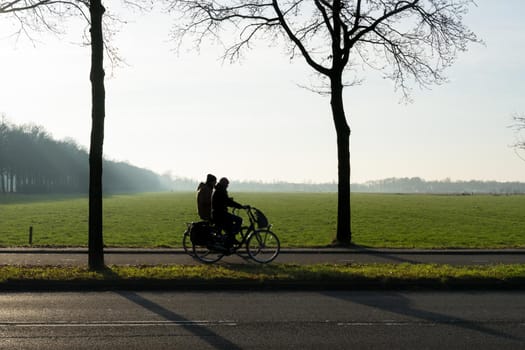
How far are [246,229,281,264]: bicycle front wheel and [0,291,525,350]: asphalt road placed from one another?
321 cm

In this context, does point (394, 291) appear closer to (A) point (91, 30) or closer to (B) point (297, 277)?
(B) point (297, 277)

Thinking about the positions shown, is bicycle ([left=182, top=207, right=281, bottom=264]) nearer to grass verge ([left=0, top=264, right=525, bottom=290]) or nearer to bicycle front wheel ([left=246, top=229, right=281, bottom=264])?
bicycle front wheel ([left=246, top=229, right=281, bottom=264])

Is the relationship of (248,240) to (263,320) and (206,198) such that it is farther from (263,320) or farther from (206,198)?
(263,320)

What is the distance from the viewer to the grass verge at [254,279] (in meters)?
9.81

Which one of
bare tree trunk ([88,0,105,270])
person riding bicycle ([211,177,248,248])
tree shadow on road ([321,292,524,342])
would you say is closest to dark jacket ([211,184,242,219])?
person riding bicycle ([211,177,248,248])

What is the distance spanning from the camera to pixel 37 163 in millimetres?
105625

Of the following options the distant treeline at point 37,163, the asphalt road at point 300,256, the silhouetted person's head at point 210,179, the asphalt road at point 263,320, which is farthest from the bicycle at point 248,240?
the distant treeline at point 37,163

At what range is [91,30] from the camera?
38.3ft

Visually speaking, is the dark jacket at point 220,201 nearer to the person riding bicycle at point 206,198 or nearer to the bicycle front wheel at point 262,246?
the person riding bicycle at point 206,198

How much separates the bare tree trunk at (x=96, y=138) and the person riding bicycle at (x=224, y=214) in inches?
93.2

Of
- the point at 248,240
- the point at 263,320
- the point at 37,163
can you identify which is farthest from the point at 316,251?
the point at 37,163

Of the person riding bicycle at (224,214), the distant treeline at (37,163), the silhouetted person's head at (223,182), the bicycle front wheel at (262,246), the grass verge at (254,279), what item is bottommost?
the grass verge at (254,279)

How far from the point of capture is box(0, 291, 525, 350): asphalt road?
6.38m

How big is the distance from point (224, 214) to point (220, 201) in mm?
317
